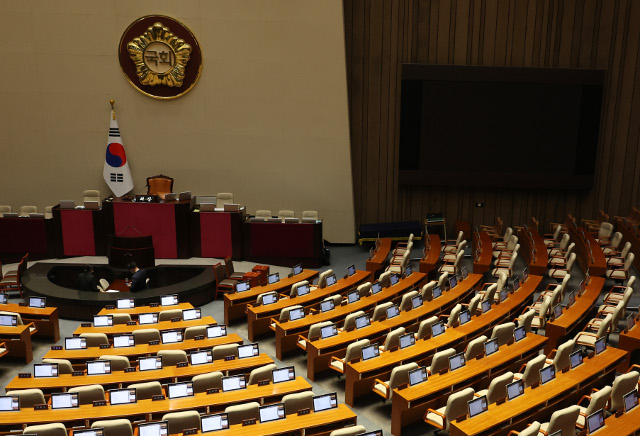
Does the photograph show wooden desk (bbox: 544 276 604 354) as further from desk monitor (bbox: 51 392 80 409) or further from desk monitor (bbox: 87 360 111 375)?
desk monitor (bbox: 51 392 80 409)

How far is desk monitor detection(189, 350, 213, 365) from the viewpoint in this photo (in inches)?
330

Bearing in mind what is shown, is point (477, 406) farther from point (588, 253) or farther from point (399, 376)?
point (588, 253)

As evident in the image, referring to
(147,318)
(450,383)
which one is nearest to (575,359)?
(450,383)

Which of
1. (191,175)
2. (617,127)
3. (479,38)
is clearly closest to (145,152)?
(191,175)

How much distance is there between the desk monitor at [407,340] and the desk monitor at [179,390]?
2881mm

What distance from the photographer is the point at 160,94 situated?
47.8 ft

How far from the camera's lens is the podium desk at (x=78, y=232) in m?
13.9

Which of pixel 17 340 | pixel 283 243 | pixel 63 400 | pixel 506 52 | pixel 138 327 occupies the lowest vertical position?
pixel 17 340

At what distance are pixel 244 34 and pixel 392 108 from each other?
12.8 feet

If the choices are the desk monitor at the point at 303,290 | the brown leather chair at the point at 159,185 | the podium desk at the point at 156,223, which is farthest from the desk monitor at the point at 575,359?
the brown leather chair at the point at 159,185

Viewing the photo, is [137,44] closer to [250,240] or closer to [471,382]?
[250,240]

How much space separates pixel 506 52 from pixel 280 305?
8.46 m

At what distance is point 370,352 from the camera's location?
850 centimetres

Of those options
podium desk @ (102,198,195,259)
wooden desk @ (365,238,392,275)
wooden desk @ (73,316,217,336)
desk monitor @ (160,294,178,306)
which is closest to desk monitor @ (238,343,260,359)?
wooden desk @ (73,316,217,336)
